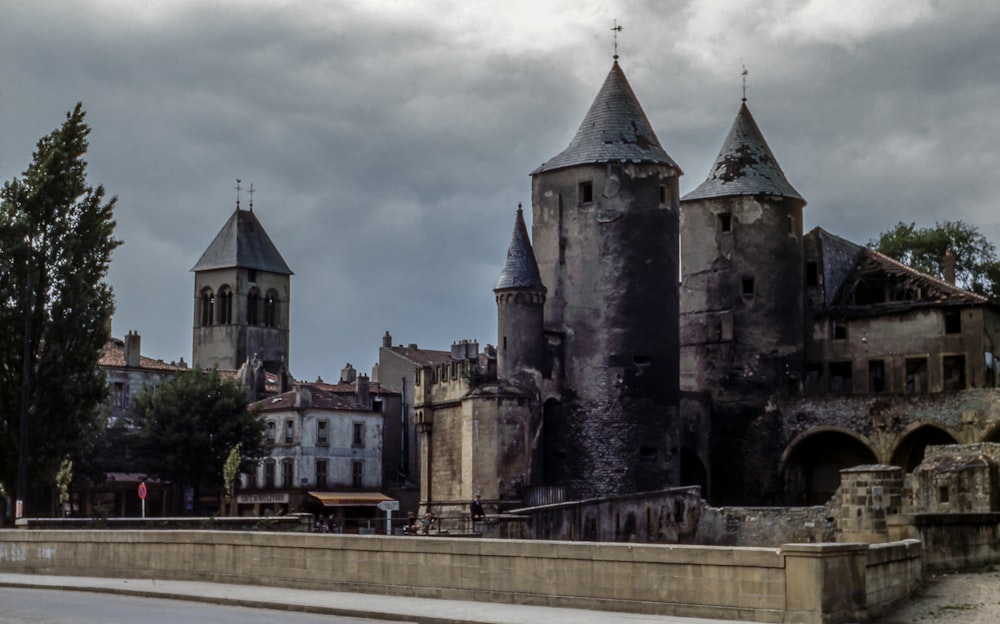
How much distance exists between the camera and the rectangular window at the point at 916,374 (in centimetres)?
5834

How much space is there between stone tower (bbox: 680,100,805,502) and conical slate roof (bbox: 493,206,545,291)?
10064 mm

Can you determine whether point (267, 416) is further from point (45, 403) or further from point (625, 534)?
point (45, 403)

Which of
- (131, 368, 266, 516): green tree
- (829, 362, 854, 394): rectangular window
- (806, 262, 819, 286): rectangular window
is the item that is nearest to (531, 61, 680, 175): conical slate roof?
(806, 262, 819, 286): rectangular window

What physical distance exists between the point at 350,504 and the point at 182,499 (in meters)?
8.46

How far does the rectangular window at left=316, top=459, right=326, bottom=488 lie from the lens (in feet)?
231

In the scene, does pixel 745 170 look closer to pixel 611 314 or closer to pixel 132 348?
pixel 611 314

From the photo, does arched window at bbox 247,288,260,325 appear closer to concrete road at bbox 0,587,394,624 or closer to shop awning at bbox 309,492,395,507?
shop awning at bbox 309,492,395,507

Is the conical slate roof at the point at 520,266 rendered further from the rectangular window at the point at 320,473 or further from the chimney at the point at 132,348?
the chimney at the point at 132,348

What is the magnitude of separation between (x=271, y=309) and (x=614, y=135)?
180ft

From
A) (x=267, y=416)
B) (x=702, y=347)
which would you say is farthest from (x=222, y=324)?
(x=702, y=347)

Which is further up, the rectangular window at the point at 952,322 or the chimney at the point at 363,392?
the rectangular window at the point at 952,322

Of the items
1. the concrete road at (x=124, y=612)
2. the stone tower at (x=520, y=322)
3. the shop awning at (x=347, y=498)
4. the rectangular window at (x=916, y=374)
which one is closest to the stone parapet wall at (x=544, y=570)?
the concrete road at (x=124, y=612)

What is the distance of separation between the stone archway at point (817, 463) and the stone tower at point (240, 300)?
2020 inches

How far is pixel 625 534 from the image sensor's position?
162 ft
